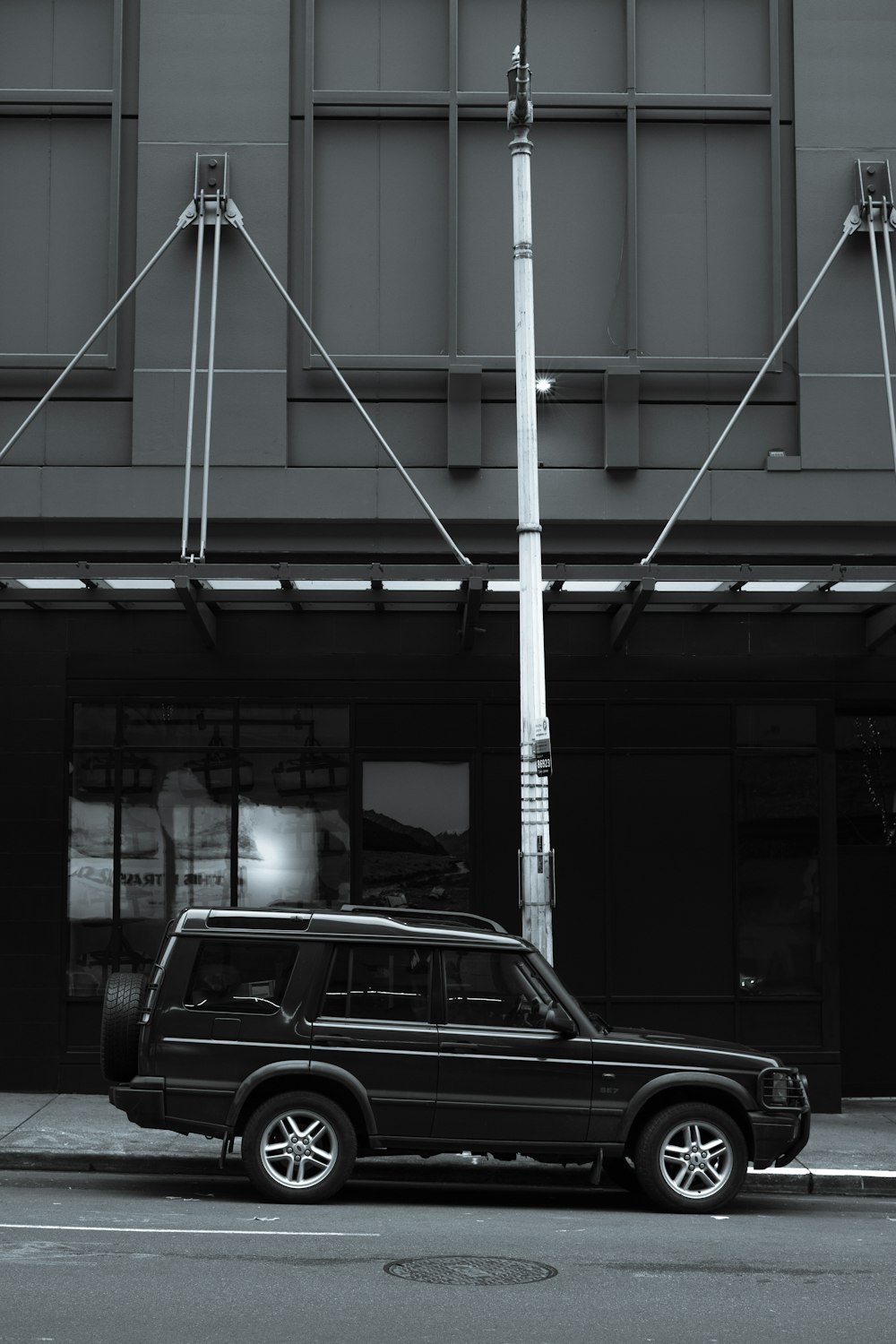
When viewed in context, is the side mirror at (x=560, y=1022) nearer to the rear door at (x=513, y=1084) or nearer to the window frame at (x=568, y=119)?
the rear door at (x=513, y=1084)

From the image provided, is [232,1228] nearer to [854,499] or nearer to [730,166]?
[854,499]

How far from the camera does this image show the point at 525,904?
1204cm

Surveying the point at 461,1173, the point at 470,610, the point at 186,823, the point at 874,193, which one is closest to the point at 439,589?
the point at 470,610

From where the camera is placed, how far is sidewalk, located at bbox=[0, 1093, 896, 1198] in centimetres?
1138

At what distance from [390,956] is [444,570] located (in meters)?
3.98

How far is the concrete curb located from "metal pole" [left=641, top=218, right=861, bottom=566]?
5130 millimetres

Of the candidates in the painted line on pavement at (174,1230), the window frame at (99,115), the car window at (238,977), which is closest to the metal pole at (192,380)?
the window frame at (99,115)

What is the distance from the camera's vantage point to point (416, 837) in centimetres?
1530

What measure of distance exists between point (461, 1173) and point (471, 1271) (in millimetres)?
3364

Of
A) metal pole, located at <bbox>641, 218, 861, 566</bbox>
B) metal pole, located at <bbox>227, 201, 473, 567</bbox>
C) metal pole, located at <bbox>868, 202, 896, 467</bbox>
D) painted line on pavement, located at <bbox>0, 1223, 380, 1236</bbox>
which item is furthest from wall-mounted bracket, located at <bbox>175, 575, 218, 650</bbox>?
metal pole, located at <bbox>868, 202, 896, 467</bbox>

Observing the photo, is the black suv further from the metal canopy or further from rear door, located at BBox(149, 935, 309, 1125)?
the metal canopy

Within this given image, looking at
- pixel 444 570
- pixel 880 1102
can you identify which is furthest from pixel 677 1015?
pixel 444 570

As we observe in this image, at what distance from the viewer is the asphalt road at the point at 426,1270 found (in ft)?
22.5

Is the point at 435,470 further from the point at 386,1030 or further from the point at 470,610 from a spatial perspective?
the point at 386,1030
